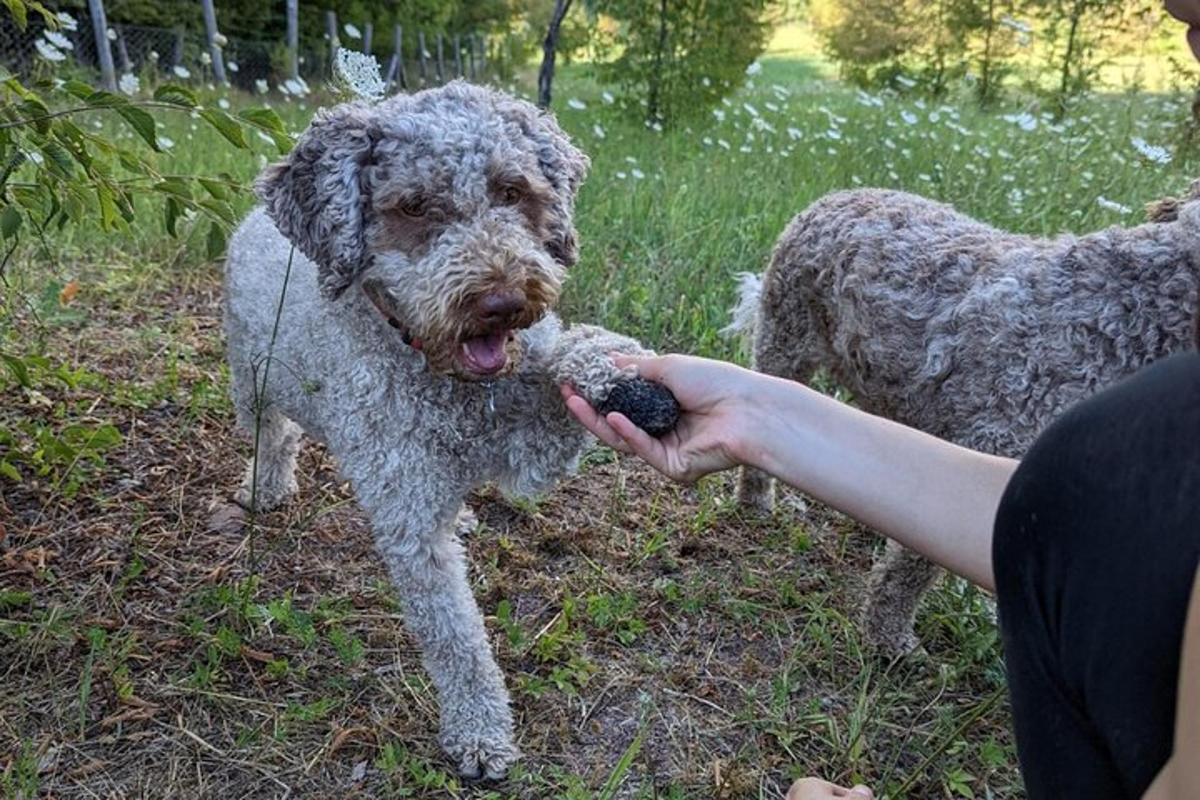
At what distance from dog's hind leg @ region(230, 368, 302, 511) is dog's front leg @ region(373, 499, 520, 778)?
1129 mm

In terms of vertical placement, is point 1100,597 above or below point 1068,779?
above

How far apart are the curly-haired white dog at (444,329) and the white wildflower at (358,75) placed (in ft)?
0.17

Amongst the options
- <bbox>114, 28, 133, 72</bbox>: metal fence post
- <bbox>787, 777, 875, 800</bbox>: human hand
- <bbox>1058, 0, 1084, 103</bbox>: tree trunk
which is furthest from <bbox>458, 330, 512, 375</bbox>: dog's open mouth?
<bbox>114, 28, 133, 72</bbox>: metal fence post

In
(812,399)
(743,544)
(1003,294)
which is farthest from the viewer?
(743,544)

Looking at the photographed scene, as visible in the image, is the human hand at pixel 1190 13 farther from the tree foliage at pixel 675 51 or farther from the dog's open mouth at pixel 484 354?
the tree foliage at pixel 675 51

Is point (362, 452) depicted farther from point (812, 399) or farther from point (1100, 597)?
point (1100, 597)

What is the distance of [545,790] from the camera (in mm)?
2518

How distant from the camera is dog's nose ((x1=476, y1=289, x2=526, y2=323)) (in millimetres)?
2285

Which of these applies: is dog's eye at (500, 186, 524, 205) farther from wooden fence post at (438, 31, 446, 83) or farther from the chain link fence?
wooden fence post at (438, 31, 446, 83)

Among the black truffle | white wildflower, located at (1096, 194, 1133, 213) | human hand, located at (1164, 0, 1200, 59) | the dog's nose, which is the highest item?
human hand, located at (1164, 0, 1200, 59)

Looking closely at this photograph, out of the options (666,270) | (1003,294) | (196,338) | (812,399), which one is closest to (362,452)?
(812,399)

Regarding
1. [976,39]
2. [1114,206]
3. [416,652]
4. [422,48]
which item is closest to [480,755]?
[416,652]

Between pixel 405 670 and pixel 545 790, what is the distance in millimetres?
590

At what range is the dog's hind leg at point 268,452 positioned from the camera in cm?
348
